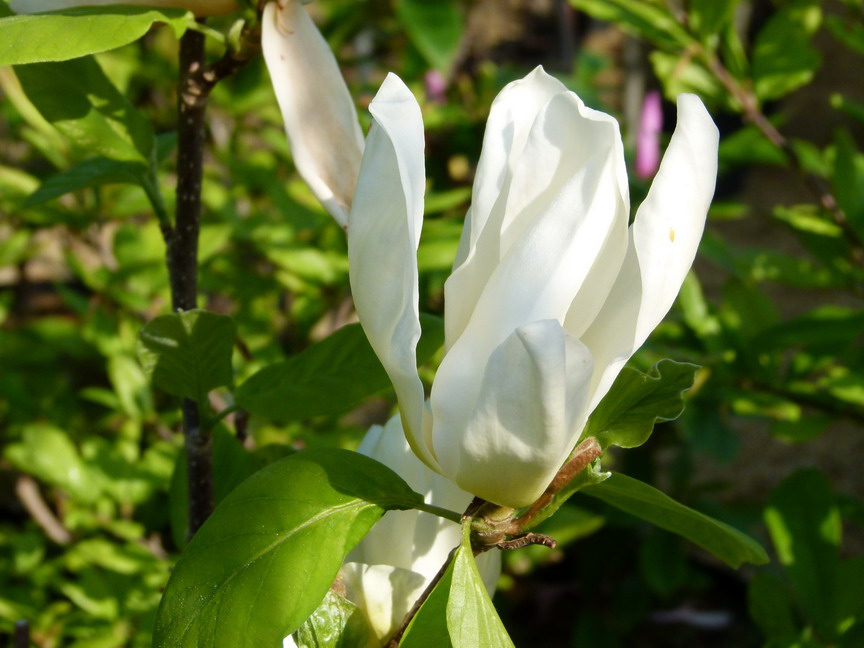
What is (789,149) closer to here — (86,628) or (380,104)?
(380,104)

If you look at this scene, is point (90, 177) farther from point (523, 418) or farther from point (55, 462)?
point (55, 462)

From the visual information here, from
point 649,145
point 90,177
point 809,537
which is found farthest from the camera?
point 649,145

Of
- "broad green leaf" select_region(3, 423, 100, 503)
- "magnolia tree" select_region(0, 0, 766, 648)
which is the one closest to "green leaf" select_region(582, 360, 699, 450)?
"magnolia tree" select_region(0, 0, 766, 648)

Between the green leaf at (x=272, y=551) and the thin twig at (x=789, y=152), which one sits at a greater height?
the green leaf at (x=272, y=551)

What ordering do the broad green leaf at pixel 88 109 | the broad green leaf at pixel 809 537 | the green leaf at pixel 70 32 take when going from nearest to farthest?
the green leaf at pixel 70 32, the broad green leaf at pixel 88 109, the broad green leaf at pixel 809 537

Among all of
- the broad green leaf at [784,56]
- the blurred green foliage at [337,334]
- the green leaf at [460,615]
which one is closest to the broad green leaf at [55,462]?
the blurred green foliage at [337,334]

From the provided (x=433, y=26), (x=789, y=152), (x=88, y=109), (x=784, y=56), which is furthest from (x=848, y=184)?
(x=88, y=109)

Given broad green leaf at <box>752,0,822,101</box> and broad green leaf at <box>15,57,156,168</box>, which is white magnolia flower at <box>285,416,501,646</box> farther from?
broad green leaf at <box>752,0,822,101</box>

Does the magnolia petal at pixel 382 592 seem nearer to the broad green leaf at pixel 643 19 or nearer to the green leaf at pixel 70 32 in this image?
the green leaf at pixel 70 32

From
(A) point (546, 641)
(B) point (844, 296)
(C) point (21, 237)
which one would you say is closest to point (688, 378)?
(C) point (21, 237)
